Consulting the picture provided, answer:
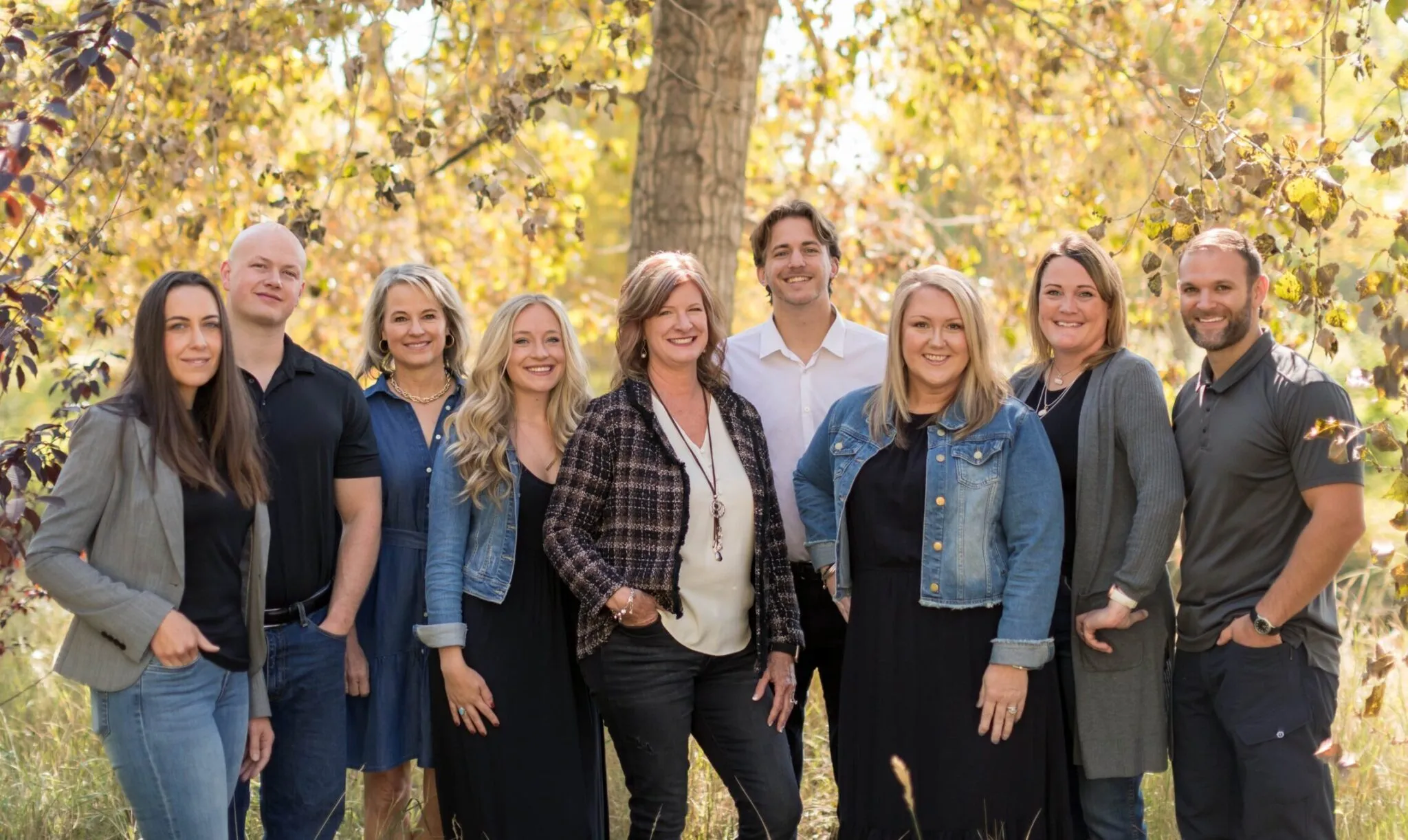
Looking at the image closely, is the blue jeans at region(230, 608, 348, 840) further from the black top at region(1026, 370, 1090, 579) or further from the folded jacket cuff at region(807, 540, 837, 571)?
the black top at region(1026, 370, 1090, 579)

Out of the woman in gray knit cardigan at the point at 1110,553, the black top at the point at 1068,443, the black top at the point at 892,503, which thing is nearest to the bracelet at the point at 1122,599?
the woman in gray knit cardigan at the point at 1110,553

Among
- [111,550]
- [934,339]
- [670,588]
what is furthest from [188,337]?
[934,339]

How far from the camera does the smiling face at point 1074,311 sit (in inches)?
158

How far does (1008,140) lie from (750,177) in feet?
6.71

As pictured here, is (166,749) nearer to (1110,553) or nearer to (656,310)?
(656,310)

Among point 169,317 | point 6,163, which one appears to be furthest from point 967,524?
point 6,163

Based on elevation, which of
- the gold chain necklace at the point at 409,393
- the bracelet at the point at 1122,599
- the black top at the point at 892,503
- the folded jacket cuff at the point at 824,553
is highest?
the gold chain necklace at the point at 409,393

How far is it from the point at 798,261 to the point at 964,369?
3.14ft

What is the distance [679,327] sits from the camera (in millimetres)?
3971

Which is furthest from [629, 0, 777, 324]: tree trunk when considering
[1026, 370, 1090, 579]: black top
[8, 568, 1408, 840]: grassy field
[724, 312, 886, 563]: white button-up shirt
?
[1026, 370, 1090, 579]: black top

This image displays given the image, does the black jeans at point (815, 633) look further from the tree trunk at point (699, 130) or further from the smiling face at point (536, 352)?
the tree trunk at point (699, 130)

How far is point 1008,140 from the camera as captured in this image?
861cm

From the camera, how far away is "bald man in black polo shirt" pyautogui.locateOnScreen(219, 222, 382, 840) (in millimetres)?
3926

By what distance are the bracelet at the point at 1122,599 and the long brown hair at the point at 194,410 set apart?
2412 mm
